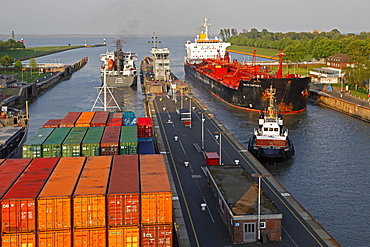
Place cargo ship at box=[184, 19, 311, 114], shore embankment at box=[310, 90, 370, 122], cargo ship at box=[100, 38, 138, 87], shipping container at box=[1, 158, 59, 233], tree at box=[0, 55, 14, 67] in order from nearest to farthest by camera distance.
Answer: shipping container at box=[1, 158, 59, 233], shore embankment at box=[310, 90, 370, 122], cargo ship at box=[184, 19, 311, 114], cargo ship at box=[100, 38, 138, 87], tree at box=[0, 55, 14, 67]

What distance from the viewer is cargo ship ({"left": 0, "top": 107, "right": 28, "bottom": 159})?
45.3 metres

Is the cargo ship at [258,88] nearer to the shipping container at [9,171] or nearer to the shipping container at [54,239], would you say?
the shipping container at [9,171]

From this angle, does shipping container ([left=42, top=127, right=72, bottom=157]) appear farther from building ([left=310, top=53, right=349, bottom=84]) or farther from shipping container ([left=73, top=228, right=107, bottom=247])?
building ([left=310, top=53, right=349, bottom=84])

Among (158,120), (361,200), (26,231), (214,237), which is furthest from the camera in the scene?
(158,120)

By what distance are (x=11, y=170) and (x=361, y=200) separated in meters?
27.2

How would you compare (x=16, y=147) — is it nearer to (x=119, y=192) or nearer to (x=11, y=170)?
(x=11, y=170)

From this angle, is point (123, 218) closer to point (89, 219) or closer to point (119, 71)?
point (89, 219)

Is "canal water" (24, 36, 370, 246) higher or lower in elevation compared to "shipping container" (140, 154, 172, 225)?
lower

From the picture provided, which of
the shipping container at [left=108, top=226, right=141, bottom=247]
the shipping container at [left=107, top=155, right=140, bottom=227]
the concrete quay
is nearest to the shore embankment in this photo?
the concrete quay

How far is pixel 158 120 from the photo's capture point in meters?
59.9

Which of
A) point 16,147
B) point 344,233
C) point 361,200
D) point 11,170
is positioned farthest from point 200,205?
point 16,147

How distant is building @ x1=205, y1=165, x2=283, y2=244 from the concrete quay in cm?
51

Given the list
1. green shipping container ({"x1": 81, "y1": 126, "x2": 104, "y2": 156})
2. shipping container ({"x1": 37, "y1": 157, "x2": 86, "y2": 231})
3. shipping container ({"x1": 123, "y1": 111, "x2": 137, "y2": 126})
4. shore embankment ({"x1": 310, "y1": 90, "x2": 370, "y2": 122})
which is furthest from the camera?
shore embankment ({"x1": 310, "y1": 90, "x2": 370, "y2": 122})

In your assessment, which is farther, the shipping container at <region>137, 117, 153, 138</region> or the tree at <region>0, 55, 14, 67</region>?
the tree at <region>0, 55, 14, 67</region>
